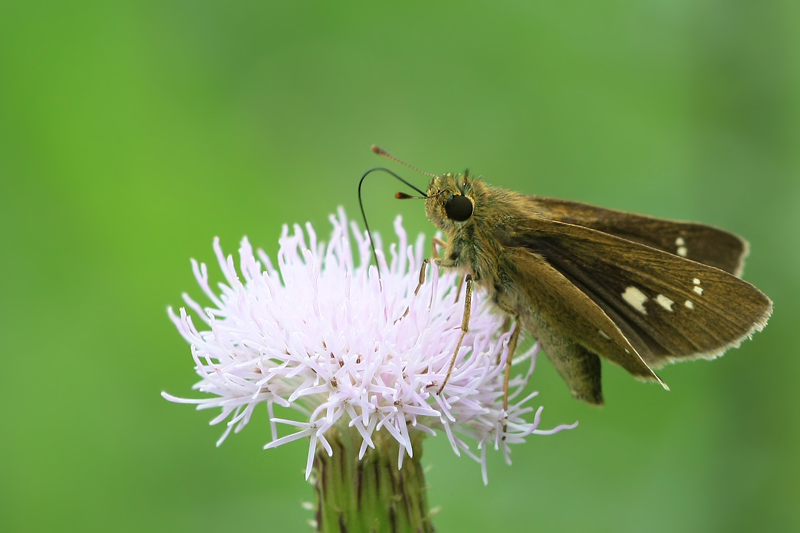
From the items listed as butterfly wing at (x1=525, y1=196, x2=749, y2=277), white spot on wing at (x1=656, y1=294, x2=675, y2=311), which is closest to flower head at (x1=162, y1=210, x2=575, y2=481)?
white spot on wing at (x1=656, y1=294, x2=675, y2=311)

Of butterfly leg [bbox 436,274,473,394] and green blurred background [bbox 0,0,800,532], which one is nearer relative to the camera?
butterfly leg [bbox 436,274,473,394]

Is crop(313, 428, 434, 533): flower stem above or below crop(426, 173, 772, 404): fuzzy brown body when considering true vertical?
below

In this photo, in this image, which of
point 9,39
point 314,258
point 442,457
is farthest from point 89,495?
point 9,39

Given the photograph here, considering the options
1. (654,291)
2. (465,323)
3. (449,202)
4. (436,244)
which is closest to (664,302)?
(654,291)

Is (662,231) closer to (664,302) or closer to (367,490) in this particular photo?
(664,302)

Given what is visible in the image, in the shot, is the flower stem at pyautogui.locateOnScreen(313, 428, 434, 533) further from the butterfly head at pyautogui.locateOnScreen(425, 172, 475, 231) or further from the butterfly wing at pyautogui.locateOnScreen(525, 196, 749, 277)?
the butterfly wing at pyautogui.locateOnScreen(525, 196, 749, 277)

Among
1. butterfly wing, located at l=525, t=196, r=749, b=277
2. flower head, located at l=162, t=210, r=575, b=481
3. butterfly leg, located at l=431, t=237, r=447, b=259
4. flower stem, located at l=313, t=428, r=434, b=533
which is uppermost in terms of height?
butterfly leg, located at l=431, t=237, r=447, b=259

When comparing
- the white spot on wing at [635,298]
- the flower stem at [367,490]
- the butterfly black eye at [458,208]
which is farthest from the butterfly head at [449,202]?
the flower stem at [367,490]
